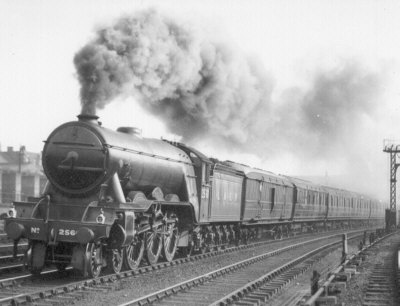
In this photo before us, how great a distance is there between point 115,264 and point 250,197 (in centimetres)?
1016

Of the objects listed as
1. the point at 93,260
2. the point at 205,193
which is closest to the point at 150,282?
the point at 93,260

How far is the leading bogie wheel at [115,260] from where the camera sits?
10727 millimetres

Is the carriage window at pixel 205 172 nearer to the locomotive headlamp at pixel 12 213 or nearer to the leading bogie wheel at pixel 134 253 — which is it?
the leading bogie wheel at pixel 134 253

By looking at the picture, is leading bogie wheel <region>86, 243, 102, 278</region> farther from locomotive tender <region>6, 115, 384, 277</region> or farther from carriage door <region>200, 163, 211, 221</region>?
carriage door <region>200, 163, 211, 221</region>

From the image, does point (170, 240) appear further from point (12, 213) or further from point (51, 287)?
point (51, 287)

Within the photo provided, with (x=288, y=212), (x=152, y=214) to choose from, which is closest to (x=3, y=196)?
(x=288, y=212)

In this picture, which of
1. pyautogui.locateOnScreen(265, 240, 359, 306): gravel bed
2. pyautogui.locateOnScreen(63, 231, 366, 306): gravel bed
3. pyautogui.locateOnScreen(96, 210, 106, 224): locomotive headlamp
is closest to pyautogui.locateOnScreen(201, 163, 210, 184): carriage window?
pyautogui.locateOnScreen(63, 231, 366, 306): gravel bed

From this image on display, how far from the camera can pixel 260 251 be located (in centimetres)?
1797

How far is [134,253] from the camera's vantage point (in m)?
11.9

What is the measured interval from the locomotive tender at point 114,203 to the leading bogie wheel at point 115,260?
21 mm

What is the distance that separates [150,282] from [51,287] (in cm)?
196

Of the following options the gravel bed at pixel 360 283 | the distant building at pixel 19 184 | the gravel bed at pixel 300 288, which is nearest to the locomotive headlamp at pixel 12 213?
the gravel bed at pixel 300 288

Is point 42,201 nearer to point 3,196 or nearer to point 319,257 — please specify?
point 319,257

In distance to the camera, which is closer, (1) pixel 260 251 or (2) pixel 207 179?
(2) pixel 207 179
